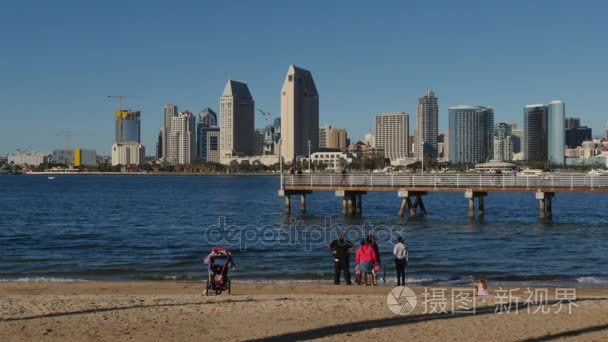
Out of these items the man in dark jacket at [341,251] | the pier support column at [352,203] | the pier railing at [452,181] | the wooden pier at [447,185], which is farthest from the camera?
the pier support column at [352,203]

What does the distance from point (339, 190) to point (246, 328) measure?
4128 centimetres

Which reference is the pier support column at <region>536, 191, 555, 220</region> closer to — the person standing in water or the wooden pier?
the wooden pier

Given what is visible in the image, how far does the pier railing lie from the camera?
4825cm

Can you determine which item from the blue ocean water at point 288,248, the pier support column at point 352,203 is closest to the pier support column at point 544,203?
the blue ocean water at point 288,248

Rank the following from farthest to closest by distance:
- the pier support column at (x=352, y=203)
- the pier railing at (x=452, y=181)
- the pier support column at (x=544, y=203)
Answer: the pier support column at (x=352, y=203) < the pier support column at (x=544, y=203) < the pier railing at (x=452, y=181)

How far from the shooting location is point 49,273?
2966 cm

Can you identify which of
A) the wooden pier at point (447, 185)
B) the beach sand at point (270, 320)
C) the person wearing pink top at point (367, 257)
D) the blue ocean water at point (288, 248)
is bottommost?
the blue ocean water at point (288, 248)

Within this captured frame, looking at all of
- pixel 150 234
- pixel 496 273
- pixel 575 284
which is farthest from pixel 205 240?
pixel 575 284

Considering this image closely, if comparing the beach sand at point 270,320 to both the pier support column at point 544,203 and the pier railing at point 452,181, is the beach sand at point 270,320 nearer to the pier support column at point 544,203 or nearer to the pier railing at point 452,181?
the pier railing at point 452,181

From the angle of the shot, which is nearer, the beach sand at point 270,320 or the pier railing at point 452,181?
the beach sand at point 270,320

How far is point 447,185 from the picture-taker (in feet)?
171

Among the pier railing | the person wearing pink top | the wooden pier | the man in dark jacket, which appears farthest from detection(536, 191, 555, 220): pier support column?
the person wearing pink top

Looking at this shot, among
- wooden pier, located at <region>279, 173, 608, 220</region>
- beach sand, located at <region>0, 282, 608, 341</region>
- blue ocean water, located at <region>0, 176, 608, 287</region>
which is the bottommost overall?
blue ocean water, located at <region>0, 176, 608, 287</region>

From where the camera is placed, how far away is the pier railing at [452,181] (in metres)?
48.2
